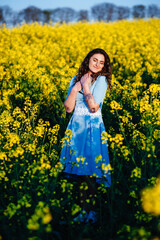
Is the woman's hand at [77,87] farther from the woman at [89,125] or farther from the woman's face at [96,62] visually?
the woman's face at [96,62]

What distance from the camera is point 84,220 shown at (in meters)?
1.97

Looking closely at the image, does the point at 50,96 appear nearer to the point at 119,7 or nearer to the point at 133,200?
the point at 133,200

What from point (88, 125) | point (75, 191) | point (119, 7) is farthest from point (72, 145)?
point (119, 7)

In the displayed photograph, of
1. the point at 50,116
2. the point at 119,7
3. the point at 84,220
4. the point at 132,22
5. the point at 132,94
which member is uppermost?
the point at 119,7

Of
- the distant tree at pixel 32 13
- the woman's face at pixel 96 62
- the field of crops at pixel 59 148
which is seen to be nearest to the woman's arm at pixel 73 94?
the woman's face at pixel 96 62

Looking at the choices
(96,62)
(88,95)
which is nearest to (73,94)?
(88,95)

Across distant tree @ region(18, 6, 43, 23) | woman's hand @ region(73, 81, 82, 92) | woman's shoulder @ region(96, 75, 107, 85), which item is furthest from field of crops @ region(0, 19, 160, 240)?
distant tree @ region(18, 6, 43, 23)

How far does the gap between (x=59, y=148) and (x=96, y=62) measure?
137 cm

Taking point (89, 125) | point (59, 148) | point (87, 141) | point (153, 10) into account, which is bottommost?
point (59, 148)

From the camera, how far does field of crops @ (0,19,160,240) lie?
1.64 m

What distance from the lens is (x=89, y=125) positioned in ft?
7.19

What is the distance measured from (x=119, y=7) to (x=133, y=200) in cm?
3038

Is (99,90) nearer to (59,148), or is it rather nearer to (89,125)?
(89,125)

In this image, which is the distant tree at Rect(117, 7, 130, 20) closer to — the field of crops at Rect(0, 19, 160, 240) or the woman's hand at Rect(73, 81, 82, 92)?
the field of crops at Rect(0, 19, 160, 240)
